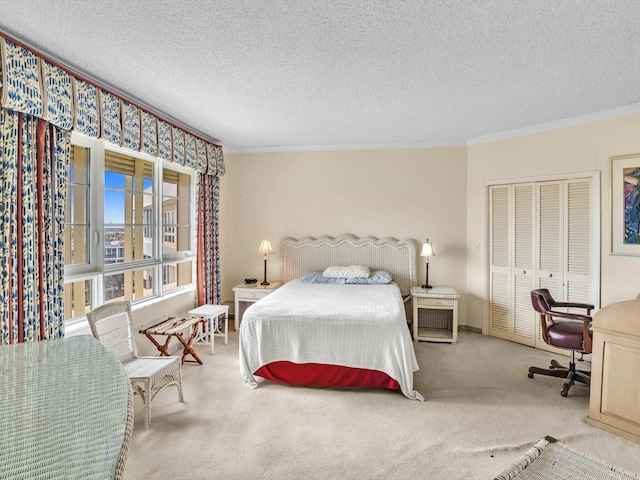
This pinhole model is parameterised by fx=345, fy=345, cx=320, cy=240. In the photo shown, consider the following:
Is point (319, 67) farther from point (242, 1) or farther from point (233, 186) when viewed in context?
point (233, 186)

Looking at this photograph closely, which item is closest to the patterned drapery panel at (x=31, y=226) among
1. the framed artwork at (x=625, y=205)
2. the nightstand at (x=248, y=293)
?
the nightstand at (x=248, y=293)

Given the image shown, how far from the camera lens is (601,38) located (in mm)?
2236

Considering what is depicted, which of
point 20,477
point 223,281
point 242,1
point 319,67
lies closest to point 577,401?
point 319,67

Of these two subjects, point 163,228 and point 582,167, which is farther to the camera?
point 163,228

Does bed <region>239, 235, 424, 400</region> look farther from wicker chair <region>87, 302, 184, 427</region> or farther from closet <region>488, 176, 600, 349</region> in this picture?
closet <region>488, 176, 600, 349</region>

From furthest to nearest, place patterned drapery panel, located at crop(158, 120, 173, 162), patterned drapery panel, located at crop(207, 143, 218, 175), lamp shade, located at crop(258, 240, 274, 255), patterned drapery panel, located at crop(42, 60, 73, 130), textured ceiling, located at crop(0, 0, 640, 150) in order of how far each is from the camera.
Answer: lamp shade, located at crop(258, 240, 274, 255) < patterned drapery panel, located at crop(207, 143, 218, 175) < patterned drapery panel, located at crop(158, 120, 173, 162) < patterned drapery panel, located at crop(42, 60, 73, 130) < textured ceiling, located at crop(0, 0, 640, 150)

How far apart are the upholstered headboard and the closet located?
1.10 m

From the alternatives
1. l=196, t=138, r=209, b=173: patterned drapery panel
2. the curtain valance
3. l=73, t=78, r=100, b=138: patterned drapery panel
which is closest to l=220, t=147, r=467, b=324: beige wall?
l=196, t=138, r=209, b=173: patterned drapery panel

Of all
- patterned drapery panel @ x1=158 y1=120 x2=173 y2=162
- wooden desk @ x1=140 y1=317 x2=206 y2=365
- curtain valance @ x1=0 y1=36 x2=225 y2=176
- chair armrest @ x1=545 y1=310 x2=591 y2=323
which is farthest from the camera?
patterned drapery panel @ x1=158 y1=120 x2=173 y2=162

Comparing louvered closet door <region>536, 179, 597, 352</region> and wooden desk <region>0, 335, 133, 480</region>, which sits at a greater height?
louvered closet door <region>536, 179, 597, 352</region>

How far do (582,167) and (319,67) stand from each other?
3.15 m

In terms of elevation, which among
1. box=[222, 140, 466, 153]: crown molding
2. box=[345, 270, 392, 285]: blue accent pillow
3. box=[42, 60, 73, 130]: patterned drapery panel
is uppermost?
box=[222, 140, 466, 153]: crown molding

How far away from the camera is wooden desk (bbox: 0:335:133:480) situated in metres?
0.76

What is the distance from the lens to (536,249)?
4.20 metres
